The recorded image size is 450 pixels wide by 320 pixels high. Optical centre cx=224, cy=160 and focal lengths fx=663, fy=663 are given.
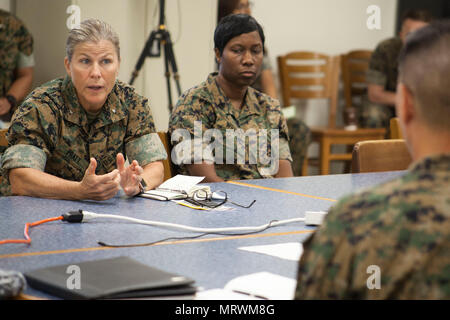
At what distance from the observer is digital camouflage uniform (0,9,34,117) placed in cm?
421

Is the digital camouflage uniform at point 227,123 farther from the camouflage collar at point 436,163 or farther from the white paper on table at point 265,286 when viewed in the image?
the camouflage collar at point 436,163

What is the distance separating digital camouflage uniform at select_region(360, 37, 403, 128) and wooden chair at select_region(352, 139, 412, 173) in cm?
253

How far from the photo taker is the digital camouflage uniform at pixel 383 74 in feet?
17.8

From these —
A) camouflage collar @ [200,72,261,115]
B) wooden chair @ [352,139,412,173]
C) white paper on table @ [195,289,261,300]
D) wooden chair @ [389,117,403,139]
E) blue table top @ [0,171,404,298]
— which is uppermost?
camouflage collar @ [200,72,261,115]

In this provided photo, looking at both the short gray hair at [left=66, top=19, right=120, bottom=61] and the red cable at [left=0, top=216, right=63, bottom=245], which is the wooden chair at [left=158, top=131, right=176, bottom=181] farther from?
the red cable at [left=0, top=216, right=63, bottom=245]

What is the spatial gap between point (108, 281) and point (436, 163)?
0.64 metres

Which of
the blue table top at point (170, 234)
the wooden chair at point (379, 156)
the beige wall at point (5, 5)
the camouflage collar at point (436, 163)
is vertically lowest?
the blue table top at point (170, 234)

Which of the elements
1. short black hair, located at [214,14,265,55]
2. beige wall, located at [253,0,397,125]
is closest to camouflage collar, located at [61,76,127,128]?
short black hair, located at [214,14,265,55]

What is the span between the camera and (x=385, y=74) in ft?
17.8

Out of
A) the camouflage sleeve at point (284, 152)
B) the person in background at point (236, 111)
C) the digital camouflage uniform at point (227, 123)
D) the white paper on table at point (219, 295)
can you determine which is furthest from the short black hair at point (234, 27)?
the white paper on table at point (219, 295)

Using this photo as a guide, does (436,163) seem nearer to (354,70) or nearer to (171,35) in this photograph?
(171,35)

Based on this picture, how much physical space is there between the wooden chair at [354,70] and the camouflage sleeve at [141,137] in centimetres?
373
